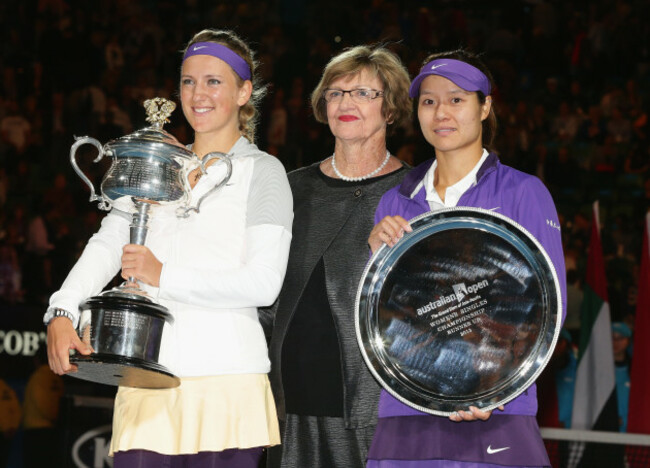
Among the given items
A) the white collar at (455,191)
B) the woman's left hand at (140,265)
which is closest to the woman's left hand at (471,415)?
the white collar at (455,191)

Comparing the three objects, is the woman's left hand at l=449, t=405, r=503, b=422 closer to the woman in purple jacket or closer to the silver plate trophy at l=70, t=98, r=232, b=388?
the woman in purple jacket

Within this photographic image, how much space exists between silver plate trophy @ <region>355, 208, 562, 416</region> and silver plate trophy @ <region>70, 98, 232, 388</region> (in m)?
0.55

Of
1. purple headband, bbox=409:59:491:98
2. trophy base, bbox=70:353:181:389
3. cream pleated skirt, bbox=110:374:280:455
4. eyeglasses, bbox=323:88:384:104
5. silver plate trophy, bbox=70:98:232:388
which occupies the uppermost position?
eyeglasses, bbox=323:88:384:104

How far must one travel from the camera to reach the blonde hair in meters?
3.20

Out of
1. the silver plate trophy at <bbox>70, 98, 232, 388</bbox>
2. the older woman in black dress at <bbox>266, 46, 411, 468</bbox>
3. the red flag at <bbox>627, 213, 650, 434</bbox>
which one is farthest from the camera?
the red flag at <bbox>627, 213, 650, 434</bbox>

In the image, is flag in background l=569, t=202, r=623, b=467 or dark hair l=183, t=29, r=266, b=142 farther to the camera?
flag in background l=569, t=202, r=623, b=467

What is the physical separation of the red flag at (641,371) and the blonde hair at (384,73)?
3037 mm

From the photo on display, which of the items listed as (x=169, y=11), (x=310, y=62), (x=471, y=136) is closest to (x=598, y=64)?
(x=310, y=62)

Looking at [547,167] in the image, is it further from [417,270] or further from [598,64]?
[417,270]

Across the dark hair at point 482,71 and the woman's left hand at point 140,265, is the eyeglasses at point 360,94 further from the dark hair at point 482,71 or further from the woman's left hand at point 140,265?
the woman's left hand at point 140,265

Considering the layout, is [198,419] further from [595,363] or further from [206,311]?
→ [595,363]

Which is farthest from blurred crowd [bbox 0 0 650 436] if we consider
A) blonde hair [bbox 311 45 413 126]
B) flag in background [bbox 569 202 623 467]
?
blonde hair [bbox 311 45 413 126]

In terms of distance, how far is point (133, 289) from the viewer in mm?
2621

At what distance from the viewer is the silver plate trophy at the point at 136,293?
255 centimetres
